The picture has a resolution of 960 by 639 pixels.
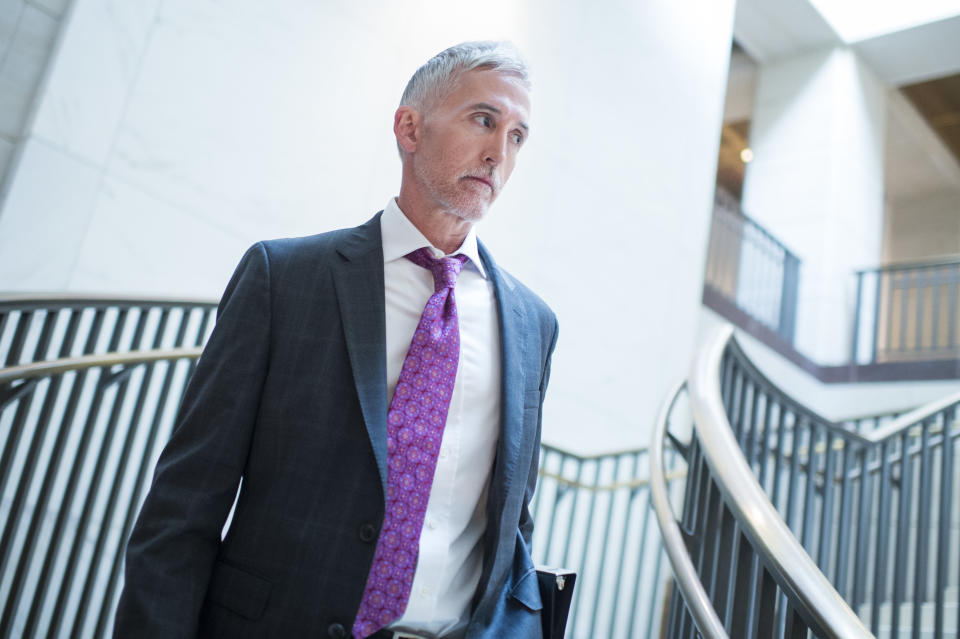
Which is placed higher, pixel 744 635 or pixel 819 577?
pixel 819 577

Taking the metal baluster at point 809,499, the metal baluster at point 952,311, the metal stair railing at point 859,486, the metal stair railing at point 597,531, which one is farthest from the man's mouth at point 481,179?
the metal baluster at point 952,311

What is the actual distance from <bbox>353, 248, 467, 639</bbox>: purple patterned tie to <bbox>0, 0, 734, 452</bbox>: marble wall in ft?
8.51

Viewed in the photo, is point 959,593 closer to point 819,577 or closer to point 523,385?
point 819,577

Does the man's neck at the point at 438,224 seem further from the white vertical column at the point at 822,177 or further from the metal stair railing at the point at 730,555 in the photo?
the white vertical column at the point at 822,177

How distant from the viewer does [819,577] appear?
1.45 meters

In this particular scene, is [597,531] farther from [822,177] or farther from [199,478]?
[822,177]

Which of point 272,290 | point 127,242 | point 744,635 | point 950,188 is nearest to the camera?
point 272,290

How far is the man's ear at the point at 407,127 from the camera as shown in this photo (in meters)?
1.51

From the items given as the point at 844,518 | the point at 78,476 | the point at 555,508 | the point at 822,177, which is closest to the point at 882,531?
the point at 844,518

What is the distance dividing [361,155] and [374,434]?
3794 millimetres

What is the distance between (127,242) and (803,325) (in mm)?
7361

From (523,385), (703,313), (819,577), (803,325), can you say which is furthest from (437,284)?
(803,325)

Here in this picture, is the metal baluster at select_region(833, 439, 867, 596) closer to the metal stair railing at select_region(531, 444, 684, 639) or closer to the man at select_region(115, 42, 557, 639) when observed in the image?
the metal stair railing at select_region(531, 444, 684, 639)


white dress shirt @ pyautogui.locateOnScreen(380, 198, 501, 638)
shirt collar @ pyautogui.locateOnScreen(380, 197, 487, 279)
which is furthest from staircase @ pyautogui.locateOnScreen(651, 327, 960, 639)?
shirt collar @ pyautogui.locateOnScreen(380, 197, 487, 279)
